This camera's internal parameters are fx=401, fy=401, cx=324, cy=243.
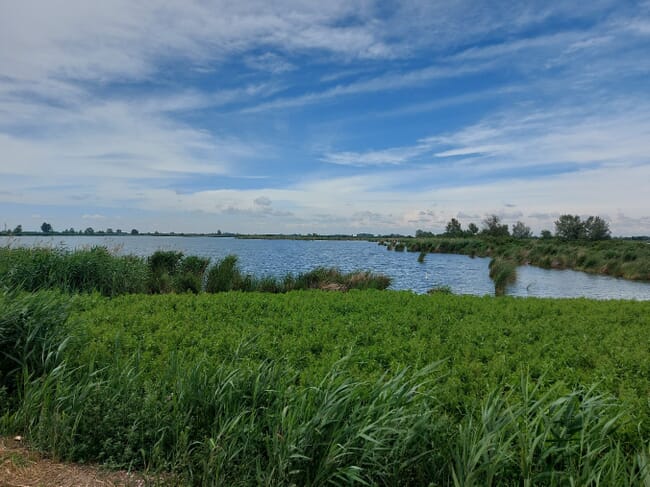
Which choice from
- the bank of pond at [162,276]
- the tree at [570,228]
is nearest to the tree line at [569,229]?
the tree at [570,228]

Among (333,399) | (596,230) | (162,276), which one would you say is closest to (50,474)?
(333,399)

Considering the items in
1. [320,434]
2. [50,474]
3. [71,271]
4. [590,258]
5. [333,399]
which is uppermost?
[590,258]

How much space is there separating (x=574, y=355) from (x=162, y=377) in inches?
→ 202

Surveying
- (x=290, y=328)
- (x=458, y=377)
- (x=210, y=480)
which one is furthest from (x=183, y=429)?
(x=290, y=328)

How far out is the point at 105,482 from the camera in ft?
10.1

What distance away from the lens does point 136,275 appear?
1220 centimetres

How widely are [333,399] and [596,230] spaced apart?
67260 millimetres

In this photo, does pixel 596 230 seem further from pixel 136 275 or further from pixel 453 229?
pixel 136 275

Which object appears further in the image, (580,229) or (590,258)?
(580,229)

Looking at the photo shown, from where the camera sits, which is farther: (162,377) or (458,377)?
(458,377)

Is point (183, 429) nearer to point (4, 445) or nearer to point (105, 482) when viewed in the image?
point (105, 482)

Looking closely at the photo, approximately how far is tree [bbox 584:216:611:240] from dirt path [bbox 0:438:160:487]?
6713 centimetres

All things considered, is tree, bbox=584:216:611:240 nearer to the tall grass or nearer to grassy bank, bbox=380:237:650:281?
grassy bank, bbox=380:237:650:281

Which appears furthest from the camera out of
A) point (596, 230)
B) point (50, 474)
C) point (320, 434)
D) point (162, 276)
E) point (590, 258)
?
point (596, 230)
